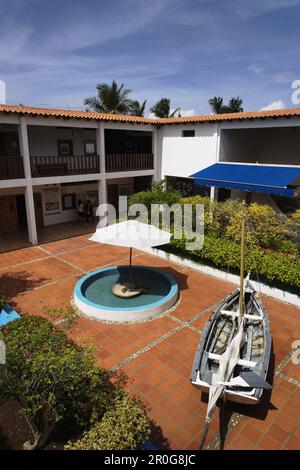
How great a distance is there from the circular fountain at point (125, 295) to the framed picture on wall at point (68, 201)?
11364 mm

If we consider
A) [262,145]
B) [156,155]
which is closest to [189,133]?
[156,155]

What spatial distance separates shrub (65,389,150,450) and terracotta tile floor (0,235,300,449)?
142 cm

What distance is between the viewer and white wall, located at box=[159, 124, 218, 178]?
2136cm

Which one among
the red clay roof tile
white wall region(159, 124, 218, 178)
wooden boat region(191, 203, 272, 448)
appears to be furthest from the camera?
white wall region(159, 124, 218, 178)

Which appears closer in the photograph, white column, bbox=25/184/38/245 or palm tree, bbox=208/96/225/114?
white column, bbox=25/184/38/245

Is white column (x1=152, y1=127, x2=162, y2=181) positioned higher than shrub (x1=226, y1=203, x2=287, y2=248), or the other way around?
white column (x1=152, y1=127, x2=162, y2=181)

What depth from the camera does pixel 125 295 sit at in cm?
1212

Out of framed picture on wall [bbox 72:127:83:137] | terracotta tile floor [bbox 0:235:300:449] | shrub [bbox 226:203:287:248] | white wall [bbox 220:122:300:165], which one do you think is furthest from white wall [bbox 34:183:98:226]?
shrub [bbox 226:203:287:248]

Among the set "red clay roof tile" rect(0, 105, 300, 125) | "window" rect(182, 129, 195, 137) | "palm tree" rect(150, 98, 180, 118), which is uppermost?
"palm tree" rect(150, 98, 180, 118)

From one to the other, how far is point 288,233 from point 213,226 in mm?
3583

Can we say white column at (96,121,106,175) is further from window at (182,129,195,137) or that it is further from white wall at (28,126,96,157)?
window at (182,129,195,137)

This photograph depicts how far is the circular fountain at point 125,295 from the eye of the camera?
1079 cm

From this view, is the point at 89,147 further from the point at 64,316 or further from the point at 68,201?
the point at 64,316

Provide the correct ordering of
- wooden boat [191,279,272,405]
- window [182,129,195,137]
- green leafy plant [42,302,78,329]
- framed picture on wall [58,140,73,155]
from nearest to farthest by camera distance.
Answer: wooden boat [191,279,272,405] < green leafy plant [42,302,78,329] < framed picture on wall [58,140,73,155] < window [182,129,195,137]
